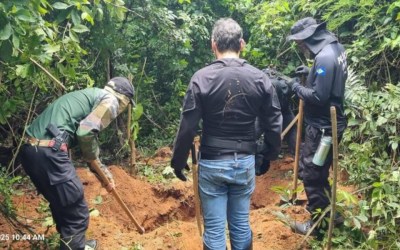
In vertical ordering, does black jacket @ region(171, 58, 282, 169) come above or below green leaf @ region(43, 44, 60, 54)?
below

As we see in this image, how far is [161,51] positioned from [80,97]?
345 centimetres

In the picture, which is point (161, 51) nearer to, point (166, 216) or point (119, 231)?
point (166, 216)

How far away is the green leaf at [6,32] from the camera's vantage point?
261 cm

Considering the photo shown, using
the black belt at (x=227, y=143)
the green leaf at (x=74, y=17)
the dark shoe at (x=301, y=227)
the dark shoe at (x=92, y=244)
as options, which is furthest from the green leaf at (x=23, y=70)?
the dark shoe at (x=301, y=227)

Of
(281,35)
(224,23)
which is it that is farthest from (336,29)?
(224,23)

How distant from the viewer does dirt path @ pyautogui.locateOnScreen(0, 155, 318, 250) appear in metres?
4.31

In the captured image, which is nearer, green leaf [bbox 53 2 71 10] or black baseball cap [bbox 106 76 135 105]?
green leaf [bbox 53 2 71 10]

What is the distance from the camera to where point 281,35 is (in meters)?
7.04

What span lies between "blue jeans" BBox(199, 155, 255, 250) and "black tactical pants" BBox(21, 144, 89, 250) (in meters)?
1.12

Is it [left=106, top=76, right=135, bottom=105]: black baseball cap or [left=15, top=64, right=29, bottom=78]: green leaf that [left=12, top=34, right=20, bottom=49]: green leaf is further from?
[left=106, top=76, right=135, bottom=105]: black baseball cap

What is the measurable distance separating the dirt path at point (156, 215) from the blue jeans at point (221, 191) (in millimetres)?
984

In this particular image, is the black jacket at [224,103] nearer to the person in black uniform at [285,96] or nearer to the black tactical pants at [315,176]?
the black tactical pants at [315,176]

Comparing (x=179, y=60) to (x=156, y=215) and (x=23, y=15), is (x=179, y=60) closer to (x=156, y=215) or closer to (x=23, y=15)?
(x=156, y=215)

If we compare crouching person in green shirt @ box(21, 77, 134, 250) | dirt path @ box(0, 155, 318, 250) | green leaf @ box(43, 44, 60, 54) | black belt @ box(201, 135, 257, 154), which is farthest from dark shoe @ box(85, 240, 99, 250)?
green leaf @ box(43, 44, 60, 54)
